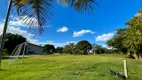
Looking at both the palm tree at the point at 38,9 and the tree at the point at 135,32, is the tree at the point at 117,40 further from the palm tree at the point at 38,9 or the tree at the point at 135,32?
the palm tree at the point at 38,9

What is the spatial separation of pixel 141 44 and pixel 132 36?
188cm

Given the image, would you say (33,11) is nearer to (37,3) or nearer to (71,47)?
(37,3)

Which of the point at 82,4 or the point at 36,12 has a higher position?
the point at 82,4

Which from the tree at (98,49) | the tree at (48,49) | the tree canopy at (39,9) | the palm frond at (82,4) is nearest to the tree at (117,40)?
the tree at (98,49)

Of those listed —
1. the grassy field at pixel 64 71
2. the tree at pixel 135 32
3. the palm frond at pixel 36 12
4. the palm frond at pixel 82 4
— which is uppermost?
the tree at pixel 135 32

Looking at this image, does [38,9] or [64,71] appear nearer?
[38,9]

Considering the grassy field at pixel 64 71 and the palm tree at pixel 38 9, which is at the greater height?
the palm tree at pixel 38 9

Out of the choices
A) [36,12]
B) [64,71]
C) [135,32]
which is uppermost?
[135,32]

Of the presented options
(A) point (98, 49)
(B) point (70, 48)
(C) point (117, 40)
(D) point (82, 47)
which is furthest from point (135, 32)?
(A) point (98, 49)

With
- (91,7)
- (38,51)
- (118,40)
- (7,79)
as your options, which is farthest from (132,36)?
(38,51)

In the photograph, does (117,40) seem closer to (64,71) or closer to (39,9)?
(64,71)

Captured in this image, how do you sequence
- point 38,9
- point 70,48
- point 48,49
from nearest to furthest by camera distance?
point 38,9 < point 70,48 < point 48,49

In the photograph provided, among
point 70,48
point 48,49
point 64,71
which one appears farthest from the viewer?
point 48,49

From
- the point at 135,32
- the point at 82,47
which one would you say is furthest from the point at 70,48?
the point at 135,32
